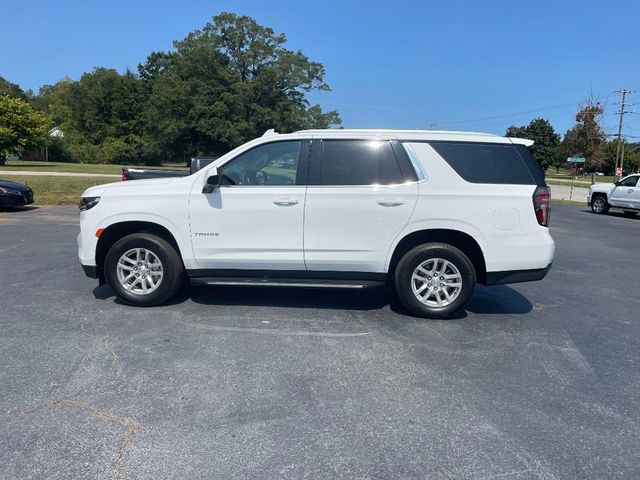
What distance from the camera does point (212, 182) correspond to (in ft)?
17.6

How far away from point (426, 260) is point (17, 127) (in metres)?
48.6

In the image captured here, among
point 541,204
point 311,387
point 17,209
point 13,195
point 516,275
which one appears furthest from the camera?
point 17,209

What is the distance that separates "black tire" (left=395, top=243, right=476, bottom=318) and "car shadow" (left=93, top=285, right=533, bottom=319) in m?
0.22

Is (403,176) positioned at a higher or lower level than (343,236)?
higher

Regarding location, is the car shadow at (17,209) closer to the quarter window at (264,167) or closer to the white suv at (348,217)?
the white suv at (348,217)

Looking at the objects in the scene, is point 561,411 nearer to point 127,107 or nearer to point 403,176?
point 403,176

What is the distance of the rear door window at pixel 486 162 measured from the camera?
5355mm

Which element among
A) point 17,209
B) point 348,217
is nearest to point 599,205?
point 348,217

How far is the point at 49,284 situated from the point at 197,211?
2637mm

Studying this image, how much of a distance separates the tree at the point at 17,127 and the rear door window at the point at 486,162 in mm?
46883

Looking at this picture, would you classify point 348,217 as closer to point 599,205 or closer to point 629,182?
point 629,182

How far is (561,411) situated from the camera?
355 centimetres

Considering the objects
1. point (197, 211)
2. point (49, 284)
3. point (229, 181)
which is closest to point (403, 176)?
point (229, 181)

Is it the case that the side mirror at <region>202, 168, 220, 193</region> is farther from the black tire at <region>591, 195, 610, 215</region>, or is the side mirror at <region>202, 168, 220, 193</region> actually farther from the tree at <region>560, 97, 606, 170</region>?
the tree at <region>560, 97, 606, 170</region>
